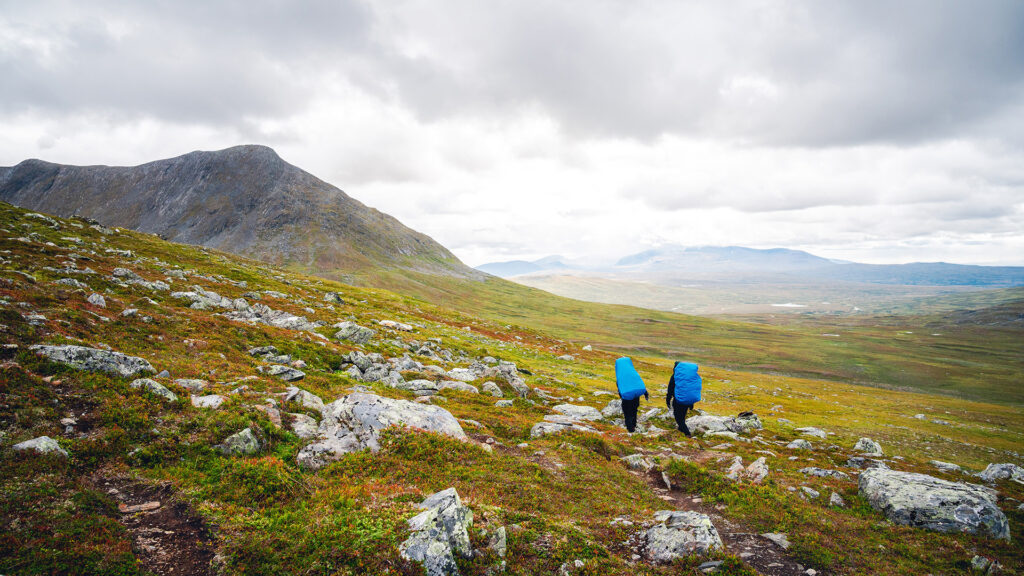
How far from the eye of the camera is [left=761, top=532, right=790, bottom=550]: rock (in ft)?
34.3

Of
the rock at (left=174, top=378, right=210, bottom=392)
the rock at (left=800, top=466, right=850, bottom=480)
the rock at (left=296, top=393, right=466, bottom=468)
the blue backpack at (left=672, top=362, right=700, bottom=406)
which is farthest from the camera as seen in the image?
the blue backpack at (left=672, top=362, right=700, bottom=406)

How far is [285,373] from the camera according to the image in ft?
62.7

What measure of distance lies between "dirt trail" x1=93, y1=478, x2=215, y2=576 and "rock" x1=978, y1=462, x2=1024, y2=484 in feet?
107

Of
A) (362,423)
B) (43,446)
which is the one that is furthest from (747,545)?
(43,446)

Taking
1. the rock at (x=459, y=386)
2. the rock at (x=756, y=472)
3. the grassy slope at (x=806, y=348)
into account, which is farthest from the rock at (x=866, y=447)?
the grassy slope at (x=806, y=348)

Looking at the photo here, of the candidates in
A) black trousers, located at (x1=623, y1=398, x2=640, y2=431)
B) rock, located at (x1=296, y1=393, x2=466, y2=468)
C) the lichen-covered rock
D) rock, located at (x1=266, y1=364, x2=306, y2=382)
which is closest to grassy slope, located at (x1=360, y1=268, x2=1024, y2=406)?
black trousers, located at (x1=623, y1=398, x2=640, y2=431)

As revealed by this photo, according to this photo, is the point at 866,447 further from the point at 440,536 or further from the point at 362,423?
the point at 362,423

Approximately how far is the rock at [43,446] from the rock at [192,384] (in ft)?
16.4

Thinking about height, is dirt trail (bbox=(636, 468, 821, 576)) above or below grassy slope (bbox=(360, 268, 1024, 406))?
above

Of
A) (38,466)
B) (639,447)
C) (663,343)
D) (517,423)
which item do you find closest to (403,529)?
(38,466)

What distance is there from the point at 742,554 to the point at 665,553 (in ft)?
7.88

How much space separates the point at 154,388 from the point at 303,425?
5.02 metres

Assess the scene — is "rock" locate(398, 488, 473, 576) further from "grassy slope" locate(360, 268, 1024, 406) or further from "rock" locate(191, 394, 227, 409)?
Result: "grassy slope" locate(360, 268, 1024, 406)

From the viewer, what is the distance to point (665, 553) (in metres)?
9.51
